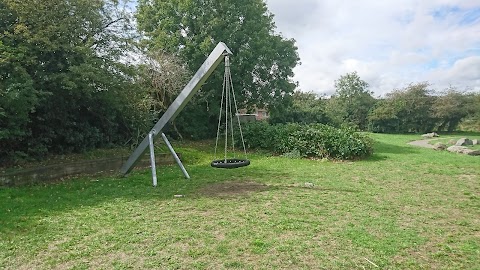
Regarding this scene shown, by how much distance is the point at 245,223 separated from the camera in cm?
445

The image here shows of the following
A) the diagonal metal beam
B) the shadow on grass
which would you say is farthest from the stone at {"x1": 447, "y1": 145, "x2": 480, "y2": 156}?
the diagonal metal beam

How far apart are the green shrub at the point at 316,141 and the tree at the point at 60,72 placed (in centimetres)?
594

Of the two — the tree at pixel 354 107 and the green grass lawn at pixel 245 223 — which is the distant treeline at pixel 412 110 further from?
the green grass lawn at pixel 245 223

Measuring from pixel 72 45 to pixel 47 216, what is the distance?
4.37 m

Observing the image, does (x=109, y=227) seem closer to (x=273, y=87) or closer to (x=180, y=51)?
(x=180, y=51)

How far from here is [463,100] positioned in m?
26.3

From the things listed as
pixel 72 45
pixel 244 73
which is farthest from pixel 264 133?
pixel 72 45

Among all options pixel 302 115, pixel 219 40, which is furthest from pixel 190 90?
pixel 302 115

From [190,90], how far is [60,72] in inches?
128

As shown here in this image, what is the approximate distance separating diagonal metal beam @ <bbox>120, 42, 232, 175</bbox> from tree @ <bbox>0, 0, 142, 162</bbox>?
70.9 inches

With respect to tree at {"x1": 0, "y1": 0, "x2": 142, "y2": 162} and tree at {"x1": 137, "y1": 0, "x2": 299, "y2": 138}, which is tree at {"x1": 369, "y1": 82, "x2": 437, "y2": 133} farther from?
tree at {"x1": 0, "y1": 0, "x2": 142, "y2": 162}

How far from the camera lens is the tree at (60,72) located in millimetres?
6719

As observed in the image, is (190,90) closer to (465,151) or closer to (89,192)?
(89,192)

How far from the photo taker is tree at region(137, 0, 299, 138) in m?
13.9
